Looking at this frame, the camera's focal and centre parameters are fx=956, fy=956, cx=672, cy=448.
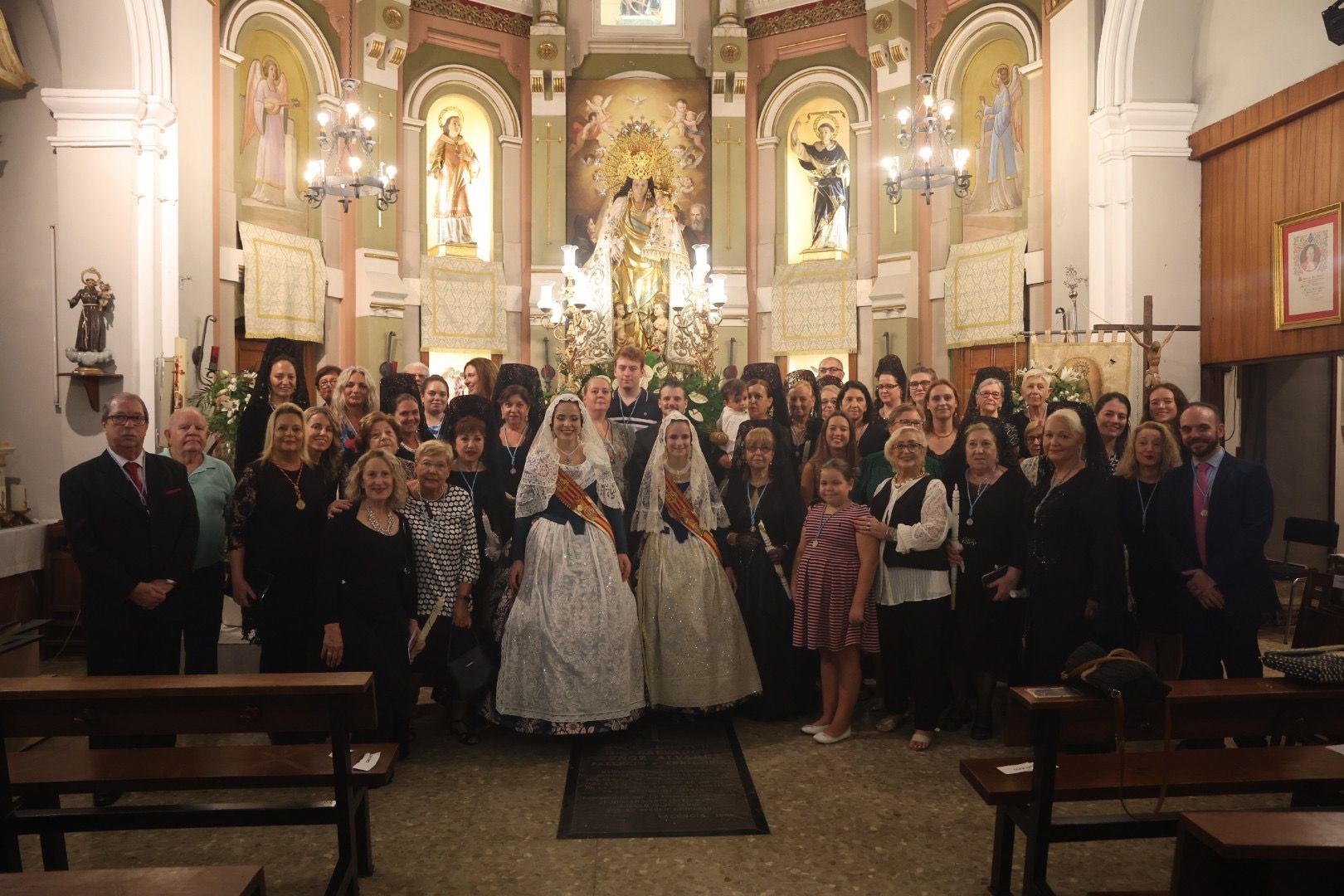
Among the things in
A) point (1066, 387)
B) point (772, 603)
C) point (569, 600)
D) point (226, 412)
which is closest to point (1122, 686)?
point (772, 603)

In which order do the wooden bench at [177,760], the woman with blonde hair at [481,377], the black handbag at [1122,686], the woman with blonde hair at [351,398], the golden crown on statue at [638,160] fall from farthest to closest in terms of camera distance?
the golden crown on statue at [638,160] → the woman with blonde hair at [481,377] → the woman with blonde hair at [351,398] → the wooden bench at [177,760] → the black handbag at [1122,686]

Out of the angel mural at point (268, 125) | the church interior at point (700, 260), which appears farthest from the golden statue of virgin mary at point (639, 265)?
the angel mural at point (268, 125)

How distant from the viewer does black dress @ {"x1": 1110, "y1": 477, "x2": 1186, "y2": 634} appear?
4668mm

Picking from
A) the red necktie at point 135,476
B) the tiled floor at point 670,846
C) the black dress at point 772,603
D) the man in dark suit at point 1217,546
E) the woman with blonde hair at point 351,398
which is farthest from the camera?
the woman with blonde hair at point 351,398

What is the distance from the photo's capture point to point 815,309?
46.5ft

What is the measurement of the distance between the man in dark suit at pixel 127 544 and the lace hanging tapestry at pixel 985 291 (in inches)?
334

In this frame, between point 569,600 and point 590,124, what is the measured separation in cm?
1181

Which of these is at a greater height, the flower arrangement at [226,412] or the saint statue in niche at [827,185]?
the saint statue in niche at [827,185]

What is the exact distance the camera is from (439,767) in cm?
445

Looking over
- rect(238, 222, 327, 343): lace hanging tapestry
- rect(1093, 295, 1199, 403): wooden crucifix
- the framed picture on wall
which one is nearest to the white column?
rect(1093, 295, 1199, 403): wooden crucifix

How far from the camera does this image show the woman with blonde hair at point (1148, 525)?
468 cm

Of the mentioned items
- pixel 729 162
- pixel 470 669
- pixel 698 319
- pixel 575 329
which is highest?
pixel 729 162

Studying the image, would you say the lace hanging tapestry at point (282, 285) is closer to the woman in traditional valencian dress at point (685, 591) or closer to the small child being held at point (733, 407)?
the small child being held at point (733, 407)

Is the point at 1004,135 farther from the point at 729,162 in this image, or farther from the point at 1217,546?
the point at 1217,546
